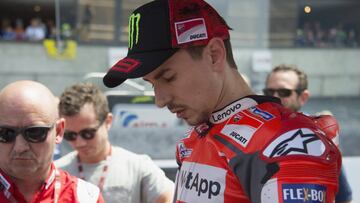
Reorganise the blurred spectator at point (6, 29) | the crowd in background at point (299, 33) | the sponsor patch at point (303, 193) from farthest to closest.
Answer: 1. the blurred spectator at point (6, 29)
2. the crowd in background at point (299, 33)
3. the sponsor patch at point (303, 193)

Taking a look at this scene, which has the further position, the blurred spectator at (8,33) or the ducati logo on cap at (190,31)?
the blurred spectator at (8,33)

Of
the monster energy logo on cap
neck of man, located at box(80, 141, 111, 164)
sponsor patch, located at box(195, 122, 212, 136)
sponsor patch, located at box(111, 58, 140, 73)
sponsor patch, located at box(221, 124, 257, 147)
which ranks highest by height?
the monster energy logo on cap

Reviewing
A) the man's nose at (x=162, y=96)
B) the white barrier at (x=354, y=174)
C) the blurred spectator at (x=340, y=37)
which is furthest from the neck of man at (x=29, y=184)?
the blurred spectator at (x=340, y=37)

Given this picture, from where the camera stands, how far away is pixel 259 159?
3.58 ft

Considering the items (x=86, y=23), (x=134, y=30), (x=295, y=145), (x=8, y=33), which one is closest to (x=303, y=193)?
(x=295, y=145)

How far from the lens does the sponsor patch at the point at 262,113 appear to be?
119 cm

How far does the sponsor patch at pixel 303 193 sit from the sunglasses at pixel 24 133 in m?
1.03

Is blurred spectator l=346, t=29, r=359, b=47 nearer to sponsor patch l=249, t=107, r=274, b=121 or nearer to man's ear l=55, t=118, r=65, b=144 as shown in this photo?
man's ear l=55, t=118, r=65, b=144

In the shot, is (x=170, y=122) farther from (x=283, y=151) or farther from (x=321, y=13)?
(x=283, y=151)

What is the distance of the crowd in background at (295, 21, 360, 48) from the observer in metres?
4.20

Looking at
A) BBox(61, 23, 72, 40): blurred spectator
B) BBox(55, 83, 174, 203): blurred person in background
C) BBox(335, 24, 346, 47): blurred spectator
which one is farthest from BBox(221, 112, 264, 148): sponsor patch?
BBox(61, 23, 72, 40): blurred spectator

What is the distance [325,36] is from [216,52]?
3735mm

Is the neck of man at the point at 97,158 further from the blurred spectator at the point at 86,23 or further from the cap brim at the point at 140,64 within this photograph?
the blurred spectator at the point at 86,23

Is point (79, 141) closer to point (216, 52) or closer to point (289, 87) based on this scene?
point (289, 87)
